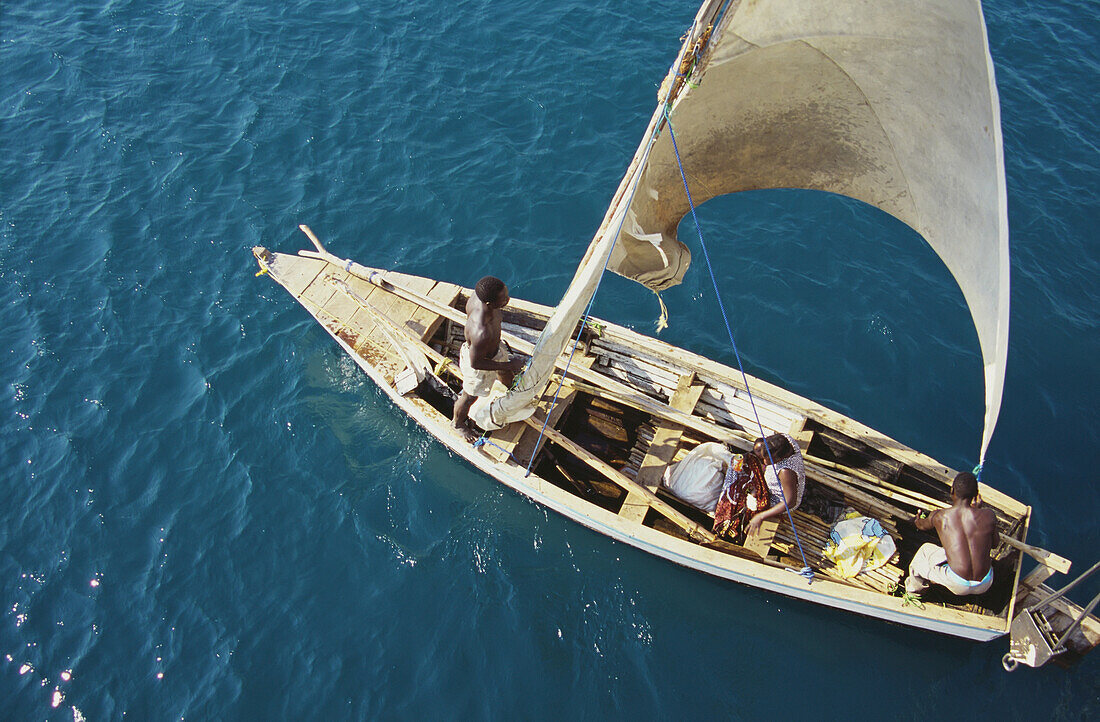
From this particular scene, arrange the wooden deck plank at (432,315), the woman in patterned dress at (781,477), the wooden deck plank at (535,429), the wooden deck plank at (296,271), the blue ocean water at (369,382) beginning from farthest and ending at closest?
1. the wooden deck plank at (296,271)
2. the wooden deck plank at (432,315)
3. the wooden deck plank at (535,429)
4. the blue ocean water at (369,382)
5. the woman in patterned dress at (781,477)

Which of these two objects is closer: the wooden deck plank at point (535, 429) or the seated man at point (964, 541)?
the seated man at point (964, 541)

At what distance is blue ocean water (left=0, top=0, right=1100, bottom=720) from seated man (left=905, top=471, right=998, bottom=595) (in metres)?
1.67

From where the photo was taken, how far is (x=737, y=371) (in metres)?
11.8

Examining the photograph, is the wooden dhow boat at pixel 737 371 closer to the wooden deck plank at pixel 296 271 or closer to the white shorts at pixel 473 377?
the wooden deck plank at pixel 296 271

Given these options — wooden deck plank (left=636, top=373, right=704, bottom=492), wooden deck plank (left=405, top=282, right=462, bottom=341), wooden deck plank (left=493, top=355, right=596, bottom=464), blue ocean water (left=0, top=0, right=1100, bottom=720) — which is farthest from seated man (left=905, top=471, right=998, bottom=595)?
wooden deck plank (left=405, top=282, right=462, bottom=341)

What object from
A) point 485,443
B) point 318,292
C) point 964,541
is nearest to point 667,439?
point 485,443

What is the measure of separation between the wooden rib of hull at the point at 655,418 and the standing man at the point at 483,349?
3.74ft

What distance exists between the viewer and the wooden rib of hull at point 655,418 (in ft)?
31.9

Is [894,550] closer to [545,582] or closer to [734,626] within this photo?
[734,626]

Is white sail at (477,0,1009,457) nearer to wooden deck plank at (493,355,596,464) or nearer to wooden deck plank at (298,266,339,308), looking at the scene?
wooden deck plank at (493,355,596,464)

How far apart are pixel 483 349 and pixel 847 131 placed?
555 centimetres

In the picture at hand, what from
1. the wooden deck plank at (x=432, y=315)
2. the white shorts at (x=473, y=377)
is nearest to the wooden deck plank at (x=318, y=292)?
the wooden deck plank at (x=432, y=315)

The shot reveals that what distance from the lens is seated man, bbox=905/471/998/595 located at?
8977 mm

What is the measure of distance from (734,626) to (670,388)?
386 centimetres
